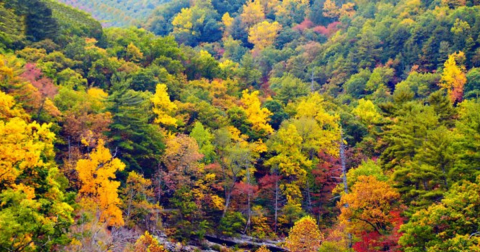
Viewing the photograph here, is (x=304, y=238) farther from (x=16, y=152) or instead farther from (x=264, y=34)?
(x=264, y=34)

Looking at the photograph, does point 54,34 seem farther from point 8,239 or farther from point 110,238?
point 8,239

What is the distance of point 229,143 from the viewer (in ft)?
137

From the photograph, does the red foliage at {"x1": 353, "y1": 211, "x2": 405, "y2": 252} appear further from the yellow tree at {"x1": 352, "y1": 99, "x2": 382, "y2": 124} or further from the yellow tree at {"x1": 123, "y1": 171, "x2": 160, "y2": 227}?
the yellow tree at {"x1": 352, "y1": 99, "x2": 382, "y2": 124}

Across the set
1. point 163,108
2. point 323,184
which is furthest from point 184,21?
point 323,184

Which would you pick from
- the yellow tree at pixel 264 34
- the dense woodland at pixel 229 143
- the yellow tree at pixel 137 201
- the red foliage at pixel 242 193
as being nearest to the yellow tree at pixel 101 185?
the dense woodland at pixel 229 143

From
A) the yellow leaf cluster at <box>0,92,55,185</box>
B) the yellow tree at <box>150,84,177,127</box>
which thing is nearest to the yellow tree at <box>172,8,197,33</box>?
the yellow tree at <box>150,84,177,127</box>

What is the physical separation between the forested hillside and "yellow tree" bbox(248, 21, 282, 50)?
27775mm

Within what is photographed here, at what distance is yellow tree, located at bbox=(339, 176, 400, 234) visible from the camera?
27.1 metres

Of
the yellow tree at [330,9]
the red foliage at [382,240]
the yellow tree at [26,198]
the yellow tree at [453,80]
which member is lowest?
Result: the yellow tree at [26,198]

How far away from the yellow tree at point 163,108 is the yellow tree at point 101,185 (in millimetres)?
10156

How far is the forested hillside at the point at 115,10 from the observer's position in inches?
4727

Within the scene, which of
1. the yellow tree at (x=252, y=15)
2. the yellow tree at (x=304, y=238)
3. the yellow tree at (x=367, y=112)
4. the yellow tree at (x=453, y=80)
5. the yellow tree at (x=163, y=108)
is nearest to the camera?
the yellow tree at (x=304, y=238)

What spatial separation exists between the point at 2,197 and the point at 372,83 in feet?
182

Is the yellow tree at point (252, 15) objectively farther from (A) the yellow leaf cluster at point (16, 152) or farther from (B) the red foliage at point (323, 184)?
(A) the yellow leaf cluster at point (16, 152)
